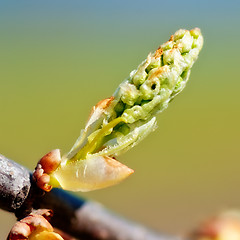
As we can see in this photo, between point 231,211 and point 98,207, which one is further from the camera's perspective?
point 231,211

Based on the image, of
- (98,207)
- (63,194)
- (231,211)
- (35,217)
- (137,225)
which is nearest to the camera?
(35,217)

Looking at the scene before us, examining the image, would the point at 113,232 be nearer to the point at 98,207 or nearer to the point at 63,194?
the point at 98,207

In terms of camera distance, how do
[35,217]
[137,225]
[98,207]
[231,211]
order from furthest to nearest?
1. [231,211]
2. [137,225]
3. [98,207]
4. [35,217]

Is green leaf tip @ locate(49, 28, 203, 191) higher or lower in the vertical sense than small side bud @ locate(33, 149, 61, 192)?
higher

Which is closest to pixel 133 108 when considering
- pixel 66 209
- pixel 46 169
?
pixel 46 169

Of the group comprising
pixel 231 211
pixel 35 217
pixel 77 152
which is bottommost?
pixel 35 217

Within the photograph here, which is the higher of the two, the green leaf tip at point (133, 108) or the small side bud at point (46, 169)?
the green leaf tip at point (133, 108)

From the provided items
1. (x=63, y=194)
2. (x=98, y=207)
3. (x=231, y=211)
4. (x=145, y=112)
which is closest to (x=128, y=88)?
(x=145, y=112)
